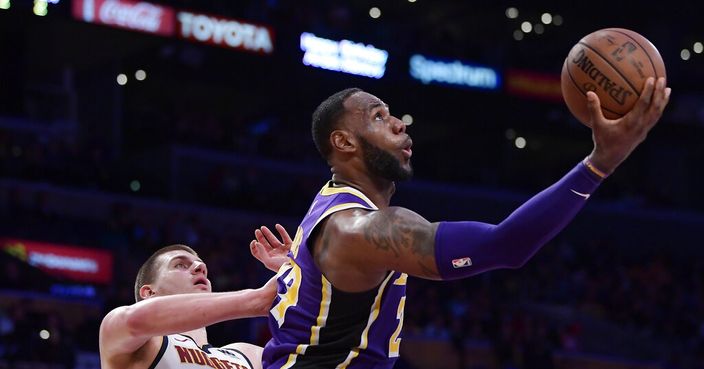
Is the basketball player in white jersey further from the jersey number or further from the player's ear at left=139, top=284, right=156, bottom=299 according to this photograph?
the jersey number

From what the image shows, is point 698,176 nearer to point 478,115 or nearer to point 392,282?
point 478,115

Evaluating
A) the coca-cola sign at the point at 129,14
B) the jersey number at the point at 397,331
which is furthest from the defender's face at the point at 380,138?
the coca-cola sign at the point at 129,14

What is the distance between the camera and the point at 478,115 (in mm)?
27000

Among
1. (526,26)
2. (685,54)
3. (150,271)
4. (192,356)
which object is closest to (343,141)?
(192,356)

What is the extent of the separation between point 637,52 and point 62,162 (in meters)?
16.7

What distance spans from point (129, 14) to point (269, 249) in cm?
1675

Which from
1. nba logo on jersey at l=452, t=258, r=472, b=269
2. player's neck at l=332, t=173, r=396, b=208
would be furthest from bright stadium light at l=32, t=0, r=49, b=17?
nba logo on jersey at l=452, t=258, r=472, b=269

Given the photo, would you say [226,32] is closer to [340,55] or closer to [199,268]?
[340,55]

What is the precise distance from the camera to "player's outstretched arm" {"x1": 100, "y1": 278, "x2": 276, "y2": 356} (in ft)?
14.0

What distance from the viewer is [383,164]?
407cm

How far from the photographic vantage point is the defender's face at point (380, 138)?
13.4 feet

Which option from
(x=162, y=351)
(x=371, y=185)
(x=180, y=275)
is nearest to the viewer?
(x=371, y=185)

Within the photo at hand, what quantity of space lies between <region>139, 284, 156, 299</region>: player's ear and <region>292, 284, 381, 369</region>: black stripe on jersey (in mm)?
2073

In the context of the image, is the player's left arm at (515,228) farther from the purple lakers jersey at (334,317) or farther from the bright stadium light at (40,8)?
the bright stadium light at (40,8)
